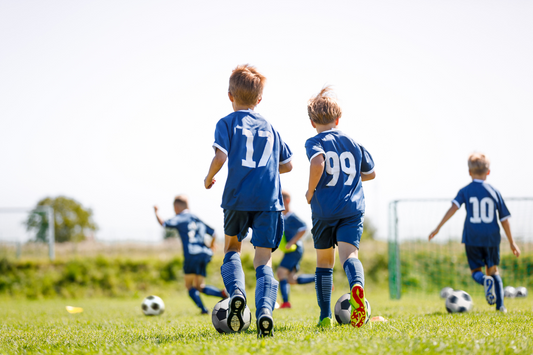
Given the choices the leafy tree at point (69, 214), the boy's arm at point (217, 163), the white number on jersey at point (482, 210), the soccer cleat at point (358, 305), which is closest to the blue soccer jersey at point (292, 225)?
the white number on jersey at point (482, 210)

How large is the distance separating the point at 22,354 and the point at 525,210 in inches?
425

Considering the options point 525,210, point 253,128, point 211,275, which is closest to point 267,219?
point 253,128

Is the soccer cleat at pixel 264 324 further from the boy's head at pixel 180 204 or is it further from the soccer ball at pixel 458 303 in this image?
the boy's head at pixel 180 204

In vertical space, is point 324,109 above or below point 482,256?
above

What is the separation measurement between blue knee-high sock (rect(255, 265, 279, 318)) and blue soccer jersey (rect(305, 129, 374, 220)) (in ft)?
2.79

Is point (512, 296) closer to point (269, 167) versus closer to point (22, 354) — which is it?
point (269, 167)

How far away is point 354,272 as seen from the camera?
390 centimetres

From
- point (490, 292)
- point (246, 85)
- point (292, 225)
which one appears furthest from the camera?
point (292, 225)

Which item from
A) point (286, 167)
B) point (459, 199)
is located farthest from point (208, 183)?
point (459, 199)

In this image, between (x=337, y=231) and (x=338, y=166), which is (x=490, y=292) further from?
(x=338, y=166)

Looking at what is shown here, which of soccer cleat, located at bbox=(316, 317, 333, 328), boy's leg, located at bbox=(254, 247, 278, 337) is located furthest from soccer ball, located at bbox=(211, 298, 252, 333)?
soccer cleat, located at bbox=(316, 317, 333, 328)

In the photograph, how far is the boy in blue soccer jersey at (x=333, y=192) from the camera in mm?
4090

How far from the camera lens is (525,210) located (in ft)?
35.4

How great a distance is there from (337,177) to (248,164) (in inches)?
36.2
